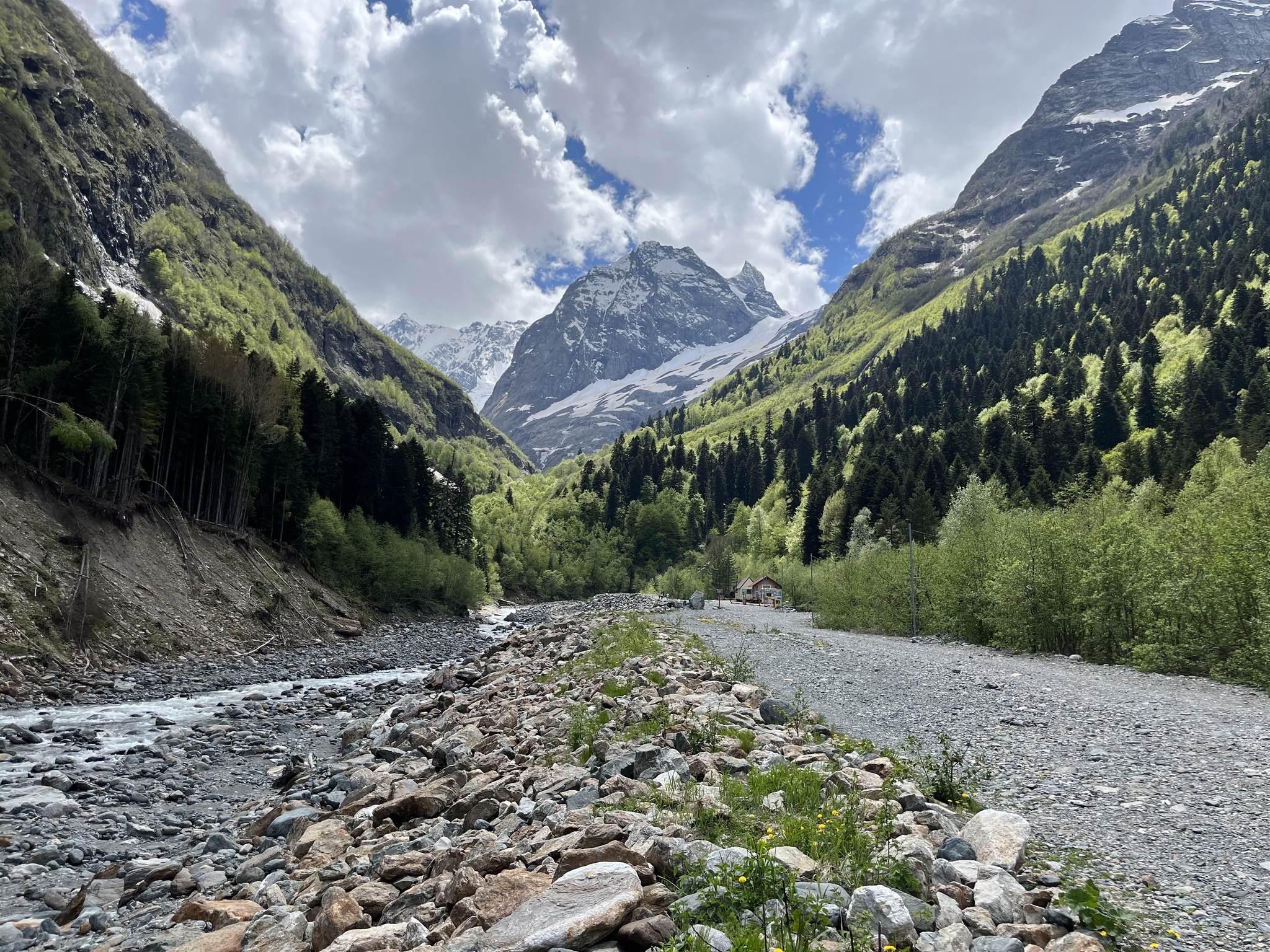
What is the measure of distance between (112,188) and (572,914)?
187m

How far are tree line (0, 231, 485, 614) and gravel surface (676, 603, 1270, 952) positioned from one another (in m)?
39.9

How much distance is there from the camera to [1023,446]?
321 feet

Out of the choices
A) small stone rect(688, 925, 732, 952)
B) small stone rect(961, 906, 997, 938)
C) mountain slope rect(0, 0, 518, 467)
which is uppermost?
mountain slope rect(0, 0, 518, 467)

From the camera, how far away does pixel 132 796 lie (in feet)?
46.4

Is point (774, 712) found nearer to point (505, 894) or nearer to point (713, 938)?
point (505, 894)

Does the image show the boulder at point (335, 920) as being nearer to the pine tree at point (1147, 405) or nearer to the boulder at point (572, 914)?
the boulder at point (572, 914)

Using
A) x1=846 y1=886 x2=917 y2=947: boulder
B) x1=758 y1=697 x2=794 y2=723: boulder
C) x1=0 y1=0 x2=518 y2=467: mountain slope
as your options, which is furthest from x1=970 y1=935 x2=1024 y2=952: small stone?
x1=0 y1=0 x2=518 y2=467: mountain slope

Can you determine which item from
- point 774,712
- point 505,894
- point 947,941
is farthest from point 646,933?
point 774,712

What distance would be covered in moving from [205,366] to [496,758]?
49930 mm

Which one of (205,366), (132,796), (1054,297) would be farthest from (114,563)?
(1054,297)

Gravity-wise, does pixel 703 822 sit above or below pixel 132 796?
above

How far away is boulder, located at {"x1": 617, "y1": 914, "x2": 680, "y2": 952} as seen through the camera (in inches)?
175

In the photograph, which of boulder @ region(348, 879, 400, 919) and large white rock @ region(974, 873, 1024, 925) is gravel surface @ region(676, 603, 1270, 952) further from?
boulder @ region(348, 879, 400, 919)

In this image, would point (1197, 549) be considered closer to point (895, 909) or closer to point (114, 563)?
point (895, 909)
